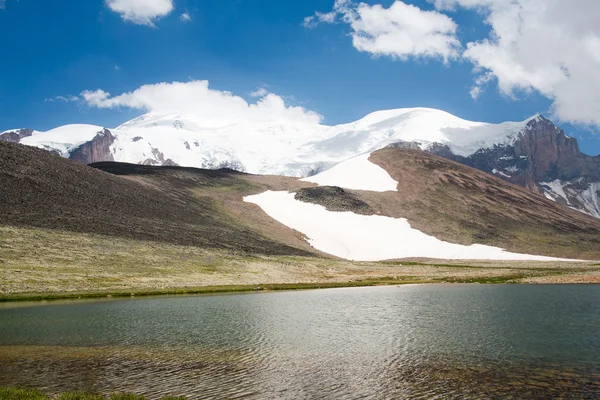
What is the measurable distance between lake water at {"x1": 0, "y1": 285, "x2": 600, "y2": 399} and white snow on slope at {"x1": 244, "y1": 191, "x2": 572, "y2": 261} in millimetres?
101342

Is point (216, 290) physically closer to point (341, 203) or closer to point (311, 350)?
point (311, 350)

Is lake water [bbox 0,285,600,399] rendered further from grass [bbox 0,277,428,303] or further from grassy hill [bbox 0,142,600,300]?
grassy hill [bbox 0,142,600,300]

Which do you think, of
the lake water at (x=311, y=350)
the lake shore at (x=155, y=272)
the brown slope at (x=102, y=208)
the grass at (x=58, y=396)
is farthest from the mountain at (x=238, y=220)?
the grass at (x=58, y=396)

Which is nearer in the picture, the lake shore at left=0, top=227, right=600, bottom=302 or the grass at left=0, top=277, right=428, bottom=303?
the grass at left=0, top=277, right=428, bottom=303

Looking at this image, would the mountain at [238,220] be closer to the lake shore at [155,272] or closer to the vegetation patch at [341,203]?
the vegetation patch at [341,203]

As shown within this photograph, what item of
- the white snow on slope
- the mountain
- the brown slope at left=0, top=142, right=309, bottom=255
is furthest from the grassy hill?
the white snow on slope

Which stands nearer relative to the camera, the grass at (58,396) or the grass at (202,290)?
the grass at (58,396)

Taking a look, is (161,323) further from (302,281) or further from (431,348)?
(302,281)

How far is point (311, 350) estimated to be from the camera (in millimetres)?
31516

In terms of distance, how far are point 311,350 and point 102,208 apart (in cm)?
10787

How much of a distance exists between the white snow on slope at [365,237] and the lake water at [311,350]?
101342 millimetres

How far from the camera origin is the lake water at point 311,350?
22.8 metres

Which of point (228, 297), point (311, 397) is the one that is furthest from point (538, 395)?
point (228, 297)

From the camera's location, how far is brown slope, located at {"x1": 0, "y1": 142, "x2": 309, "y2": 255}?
11106 cm
